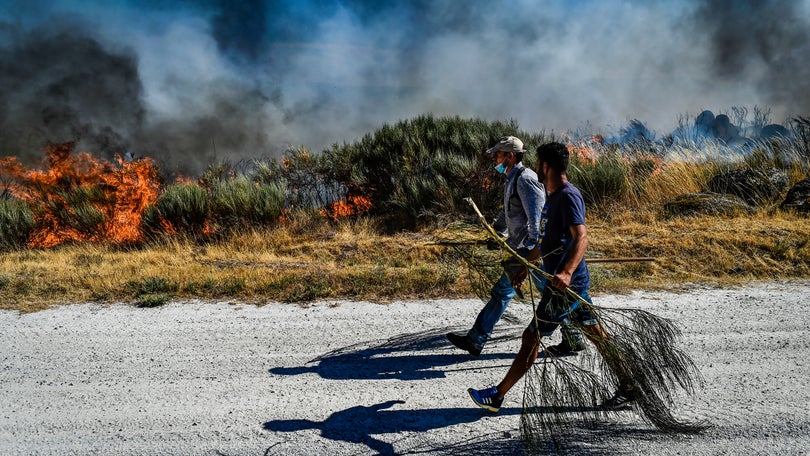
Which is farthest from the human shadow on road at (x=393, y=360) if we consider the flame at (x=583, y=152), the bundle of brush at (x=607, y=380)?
the flame at (x=583, y=152)

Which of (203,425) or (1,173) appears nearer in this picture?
(203,425)

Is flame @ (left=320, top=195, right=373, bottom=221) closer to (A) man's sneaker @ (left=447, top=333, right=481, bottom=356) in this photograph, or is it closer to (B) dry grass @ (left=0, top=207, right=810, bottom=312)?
(B) dry grass @ (left=0, top=207, right=810, bottom=312)

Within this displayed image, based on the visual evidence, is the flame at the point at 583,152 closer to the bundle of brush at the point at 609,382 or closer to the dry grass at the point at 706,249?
the dry grass at the point at 706,249

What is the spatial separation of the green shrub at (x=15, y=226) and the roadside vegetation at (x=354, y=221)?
3 centimetres

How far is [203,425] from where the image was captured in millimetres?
4016

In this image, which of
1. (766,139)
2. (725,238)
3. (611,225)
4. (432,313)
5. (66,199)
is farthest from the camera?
(766,139)

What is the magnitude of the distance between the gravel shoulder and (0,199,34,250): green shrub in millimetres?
5824

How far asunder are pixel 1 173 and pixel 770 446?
16.7 metres

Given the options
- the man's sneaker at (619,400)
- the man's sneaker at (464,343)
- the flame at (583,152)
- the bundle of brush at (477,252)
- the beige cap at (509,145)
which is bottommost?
the man's sneaker at (464,343)

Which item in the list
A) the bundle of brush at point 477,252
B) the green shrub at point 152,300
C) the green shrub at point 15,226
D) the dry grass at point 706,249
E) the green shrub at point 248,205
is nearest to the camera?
the bundle of brush at point 477,252

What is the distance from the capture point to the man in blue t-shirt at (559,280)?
12.1 ft

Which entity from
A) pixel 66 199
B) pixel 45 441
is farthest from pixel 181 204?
pixel 45 441

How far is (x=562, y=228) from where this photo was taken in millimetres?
3941

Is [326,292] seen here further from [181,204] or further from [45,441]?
[181,204]
